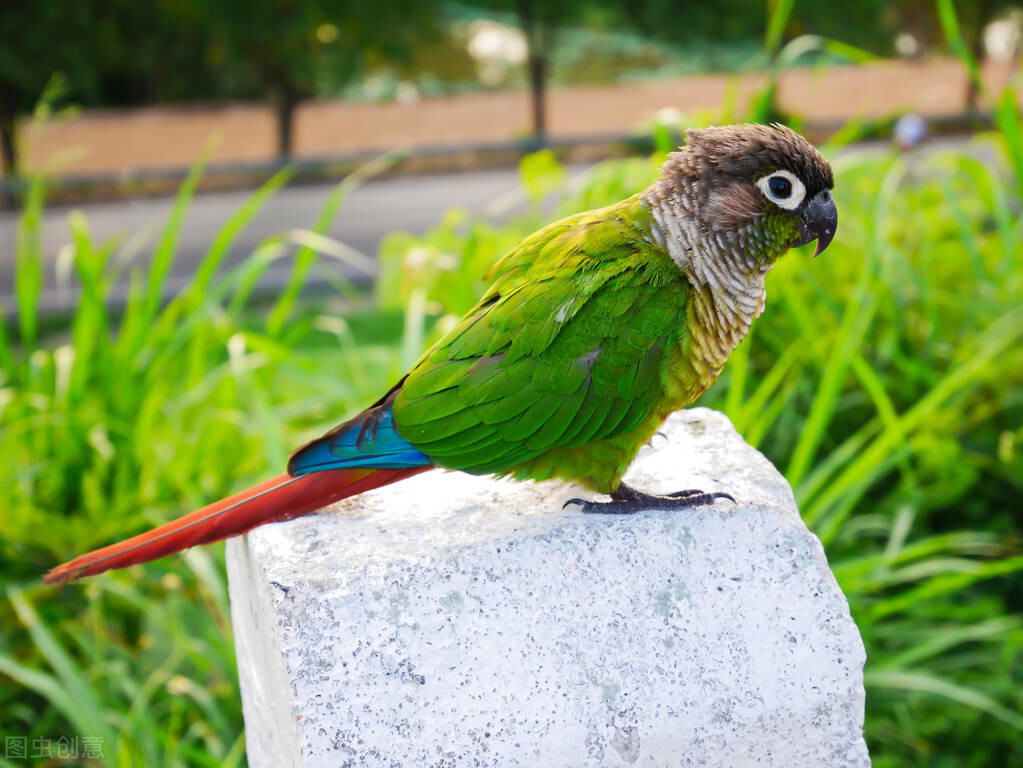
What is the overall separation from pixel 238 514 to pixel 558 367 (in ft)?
1.70

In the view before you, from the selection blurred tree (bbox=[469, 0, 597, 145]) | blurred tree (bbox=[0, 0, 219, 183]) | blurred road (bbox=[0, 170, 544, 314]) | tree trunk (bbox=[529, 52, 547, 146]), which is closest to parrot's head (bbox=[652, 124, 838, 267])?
blurred road (bbox=[0, 170, 544, 314])

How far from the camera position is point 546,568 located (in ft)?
4.56

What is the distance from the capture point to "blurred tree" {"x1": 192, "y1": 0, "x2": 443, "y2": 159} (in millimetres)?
8148

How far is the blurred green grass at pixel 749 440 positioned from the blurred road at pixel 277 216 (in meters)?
4.48

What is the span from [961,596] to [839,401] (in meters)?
0.62

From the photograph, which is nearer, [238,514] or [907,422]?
[238,514]

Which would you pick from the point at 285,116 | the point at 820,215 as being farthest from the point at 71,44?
the point at 820,215

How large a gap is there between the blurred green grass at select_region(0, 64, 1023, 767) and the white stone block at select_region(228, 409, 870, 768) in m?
0.67

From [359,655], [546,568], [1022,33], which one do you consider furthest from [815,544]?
[1022,33]

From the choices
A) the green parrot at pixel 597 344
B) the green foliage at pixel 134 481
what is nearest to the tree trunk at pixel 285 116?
the green foliage at pixel 134 481

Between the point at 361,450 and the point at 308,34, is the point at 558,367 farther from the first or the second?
the point at 308,34

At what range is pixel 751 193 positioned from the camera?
1.37m

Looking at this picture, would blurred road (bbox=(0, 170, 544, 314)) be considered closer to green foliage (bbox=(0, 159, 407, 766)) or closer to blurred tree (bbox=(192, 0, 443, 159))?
blurred tree (bbox=(192, 0, 443, 159))

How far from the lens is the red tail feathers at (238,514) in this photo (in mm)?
1321
